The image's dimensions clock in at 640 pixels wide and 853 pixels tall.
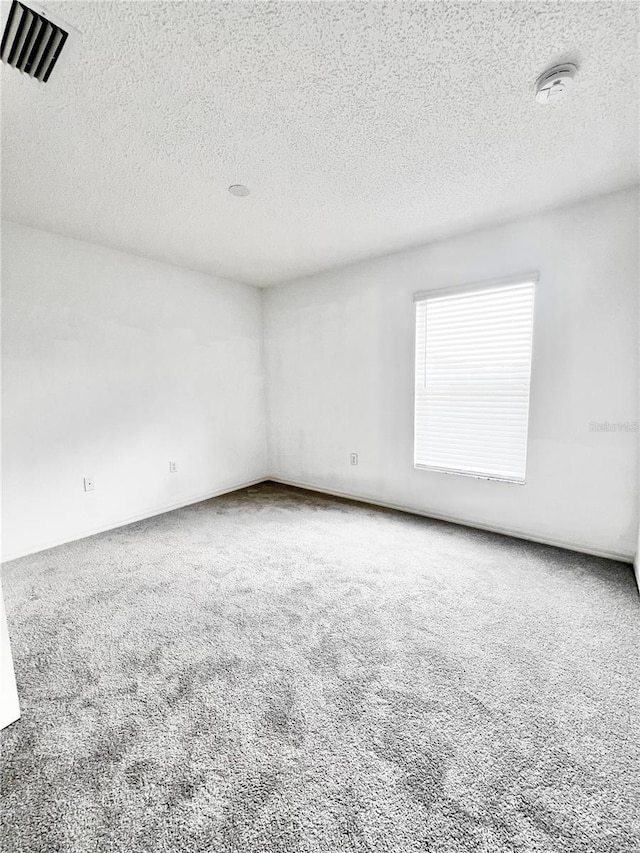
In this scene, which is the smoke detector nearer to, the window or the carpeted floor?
the window

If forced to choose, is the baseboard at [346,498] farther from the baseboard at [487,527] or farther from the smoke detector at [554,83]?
the smoke detector at [554,83]

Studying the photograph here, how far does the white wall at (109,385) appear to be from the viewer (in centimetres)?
271

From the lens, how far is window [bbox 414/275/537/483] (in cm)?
275

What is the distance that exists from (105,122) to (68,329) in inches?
70.4

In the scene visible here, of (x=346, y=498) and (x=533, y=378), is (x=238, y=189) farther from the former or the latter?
(x=346, y=498)

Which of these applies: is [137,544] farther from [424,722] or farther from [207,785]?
[424,722]

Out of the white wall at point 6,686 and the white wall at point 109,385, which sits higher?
the white wall at point 109,385

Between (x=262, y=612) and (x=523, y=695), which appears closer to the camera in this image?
(x=523, y=695)

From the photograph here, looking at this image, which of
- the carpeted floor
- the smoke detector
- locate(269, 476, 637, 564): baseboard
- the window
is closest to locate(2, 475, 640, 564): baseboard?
locate(269, 476, 637, 564): baseboard

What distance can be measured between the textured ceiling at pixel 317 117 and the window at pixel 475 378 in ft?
2.01

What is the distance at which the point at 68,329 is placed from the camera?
9.62 ft


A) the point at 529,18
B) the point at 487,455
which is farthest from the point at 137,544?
the point at 529,18

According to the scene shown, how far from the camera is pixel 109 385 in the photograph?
3.20 m

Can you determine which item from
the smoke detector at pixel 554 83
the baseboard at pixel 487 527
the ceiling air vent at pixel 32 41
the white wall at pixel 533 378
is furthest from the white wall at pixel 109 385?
the smoke detector at pixel 554 83
